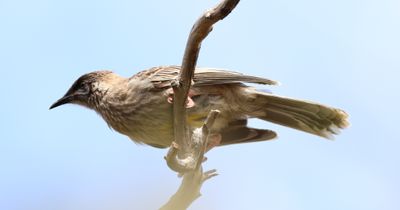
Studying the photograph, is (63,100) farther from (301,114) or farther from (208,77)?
(301,114)

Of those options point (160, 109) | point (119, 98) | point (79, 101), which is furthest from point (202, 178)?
point (79, 101)

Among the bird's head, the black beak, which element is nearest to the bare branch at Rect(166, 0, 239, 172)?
the bird's head

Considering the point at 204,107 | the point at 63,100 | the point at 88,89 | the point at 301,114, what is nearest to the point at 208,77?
the point at 204,107

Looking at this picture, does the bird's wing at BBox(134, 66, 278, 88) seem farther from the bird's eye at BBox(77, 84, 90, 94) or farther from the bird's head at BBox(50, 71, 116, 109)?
the bird's eye at BBox(77, 84, 90, 94)

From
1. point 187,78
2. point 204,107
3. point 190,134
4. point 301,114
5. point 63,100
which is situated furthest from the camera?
point 63,100

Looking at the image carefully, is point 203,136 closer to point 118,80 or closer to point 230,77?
point 230,77

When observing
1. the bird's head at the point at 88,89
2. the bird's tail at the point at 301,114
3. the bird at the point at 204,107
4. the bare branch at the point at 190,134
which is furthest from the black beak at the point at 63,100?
the bare branch at the point at 190,134

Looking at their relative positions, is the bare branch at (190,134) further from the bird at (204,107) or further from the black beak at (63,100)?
the black beak at (63,100)
